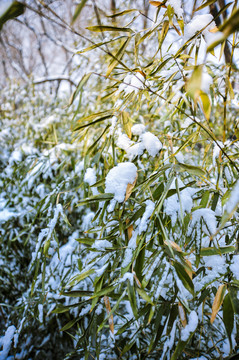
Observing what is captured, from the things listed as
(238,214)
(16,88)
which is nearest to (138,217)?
(238,214)

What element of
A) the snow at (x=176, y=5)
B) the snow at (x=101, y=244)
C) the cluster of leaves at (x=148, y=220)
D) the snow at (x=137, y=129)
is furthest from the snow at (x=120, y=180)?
the snow at (x=176, y=5)

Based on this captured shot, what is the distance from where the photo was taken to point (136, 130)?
32.7 inches

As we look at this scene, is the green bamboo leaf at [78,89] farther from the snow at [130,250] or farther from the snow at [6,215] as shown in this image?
the snow at [6,215]

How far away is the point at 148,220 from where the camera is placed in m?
0.55

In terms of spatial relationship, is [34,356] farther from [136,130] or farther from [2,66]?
[2,66]

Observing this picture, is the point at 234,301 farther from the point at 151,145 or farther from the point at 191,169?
the point at 151,145

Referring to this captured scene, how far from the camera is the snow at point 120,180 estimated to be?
571 millimetres

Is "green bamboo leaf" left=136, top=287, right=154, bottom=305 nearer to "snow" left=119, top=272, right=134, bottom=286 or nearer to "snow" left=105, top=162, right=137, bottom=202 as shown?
"snow" left=119, top=272, right=134, bottom=286

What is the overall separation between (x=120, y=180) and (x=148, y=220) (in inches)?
4.4

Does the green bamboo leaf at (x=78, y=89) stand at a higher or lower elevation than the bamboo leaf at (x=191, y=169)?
higher

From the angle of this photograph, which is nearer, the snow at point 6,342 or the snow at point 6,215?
the snow at point 6,342

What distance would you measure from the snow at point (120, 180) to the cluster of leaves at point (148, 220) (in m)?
0.02

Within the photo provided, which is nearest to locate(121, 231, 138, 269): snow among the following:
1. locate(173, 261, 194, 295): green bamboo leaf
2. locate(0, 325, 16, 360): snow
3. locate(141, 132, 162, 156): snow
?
locate(173, 261, 194, 295): green bamboo leaf

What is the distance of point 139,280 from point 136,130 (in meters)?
0.49
